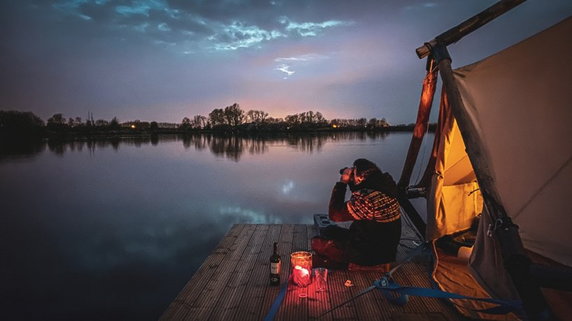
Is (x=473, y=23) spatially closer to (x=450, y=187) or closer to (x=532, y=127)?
(x=532, y=127)

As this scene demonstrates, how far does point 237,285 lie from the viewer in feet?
11.8

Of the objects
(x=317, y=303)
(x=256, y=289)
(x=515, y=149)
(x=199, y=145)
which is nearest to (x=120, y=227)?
(x=256, y=289)

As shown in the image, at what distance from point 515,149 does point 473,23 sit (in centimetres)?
173

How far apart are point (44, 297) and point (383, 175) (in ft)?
18.6

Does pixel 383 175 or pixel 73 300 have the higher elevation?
pixel 383 175

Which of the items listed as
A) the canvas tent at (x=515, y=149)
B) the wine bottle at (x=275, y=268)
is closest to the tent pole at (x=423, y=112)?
the canvas tent at (x=515, y=149)

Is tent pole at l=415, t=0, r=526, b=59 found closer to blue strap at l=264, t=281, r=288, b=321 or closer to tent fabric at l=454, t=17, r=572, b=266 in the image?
tent fabric at l=454, t=17, r=572, b=266

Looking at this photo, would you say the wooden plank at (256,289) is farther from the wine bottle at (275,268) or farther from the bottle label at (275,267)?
the bottle label at (275,267)

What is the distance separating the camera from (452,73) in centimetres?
340

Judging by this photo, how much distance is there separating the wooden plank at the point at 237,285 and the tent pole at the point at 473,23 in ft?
12.2

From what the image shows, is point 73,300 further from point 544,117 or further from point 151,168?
point 151,168

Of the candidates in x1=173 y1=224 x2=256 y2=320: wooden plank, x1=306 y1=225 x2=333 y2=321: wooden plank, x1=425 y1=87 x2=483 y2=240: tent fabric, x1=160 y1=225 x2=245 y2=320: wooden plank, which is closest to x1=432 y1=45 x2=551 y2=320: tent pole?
x1=425 y1=87 x2=483 y2=240: tent fabric

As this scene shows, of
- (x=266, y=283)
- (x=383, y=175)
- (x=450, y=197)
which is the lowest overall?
(x=266, y=283)

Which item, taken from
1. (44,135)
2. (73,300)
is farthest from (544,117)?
(44,135)
